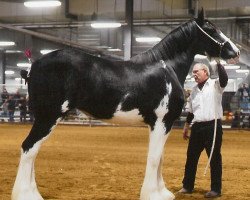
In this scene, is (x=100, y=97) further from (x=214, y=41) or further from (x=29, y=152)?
(x=214, y=41)

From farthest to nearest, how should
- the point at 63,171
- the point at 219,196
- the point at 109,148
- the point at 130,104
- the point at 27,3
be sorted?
the point at 27,3, the point at 109,148, the point at 63,171, the point at 219,196, the point at 130,104

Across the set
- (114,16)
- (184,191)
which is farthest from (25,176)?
(114,16)

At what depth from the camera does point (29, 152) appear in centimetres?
569

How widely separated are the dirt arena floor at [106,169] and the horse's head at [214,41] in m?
2.03

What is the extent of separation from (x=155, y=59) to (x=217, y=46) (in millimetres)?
863

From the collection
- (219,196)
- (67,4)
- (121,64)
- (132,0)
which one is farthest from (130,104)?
(67,4)

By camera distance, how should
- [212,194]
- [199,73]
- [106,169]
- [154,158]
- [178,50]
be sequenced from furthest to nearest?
[106,169], [199,73], [212,194], [178,50], [154,158]

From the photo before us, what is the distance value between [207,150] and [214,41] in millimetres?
1668

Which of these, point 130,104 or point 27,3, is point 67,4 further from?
point 130,104

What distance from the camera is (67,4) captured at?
76.6 ft

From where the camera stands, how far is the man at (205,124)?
22.6ft

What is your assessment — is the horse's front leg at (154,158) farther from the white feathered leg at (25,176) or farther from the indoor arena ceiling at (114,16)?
the indoor arena ceiling at (114,16)

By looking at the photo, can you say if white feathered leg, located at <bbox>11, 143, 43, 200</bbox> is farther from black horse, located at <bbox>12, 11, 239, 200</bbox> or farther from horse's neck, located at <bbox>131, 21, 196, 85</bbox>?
horse's neck, located at <bbox>131, 21, 196, 85</bbox>

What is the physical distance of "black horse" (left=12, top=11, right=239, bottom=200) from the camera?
18.8 ft
